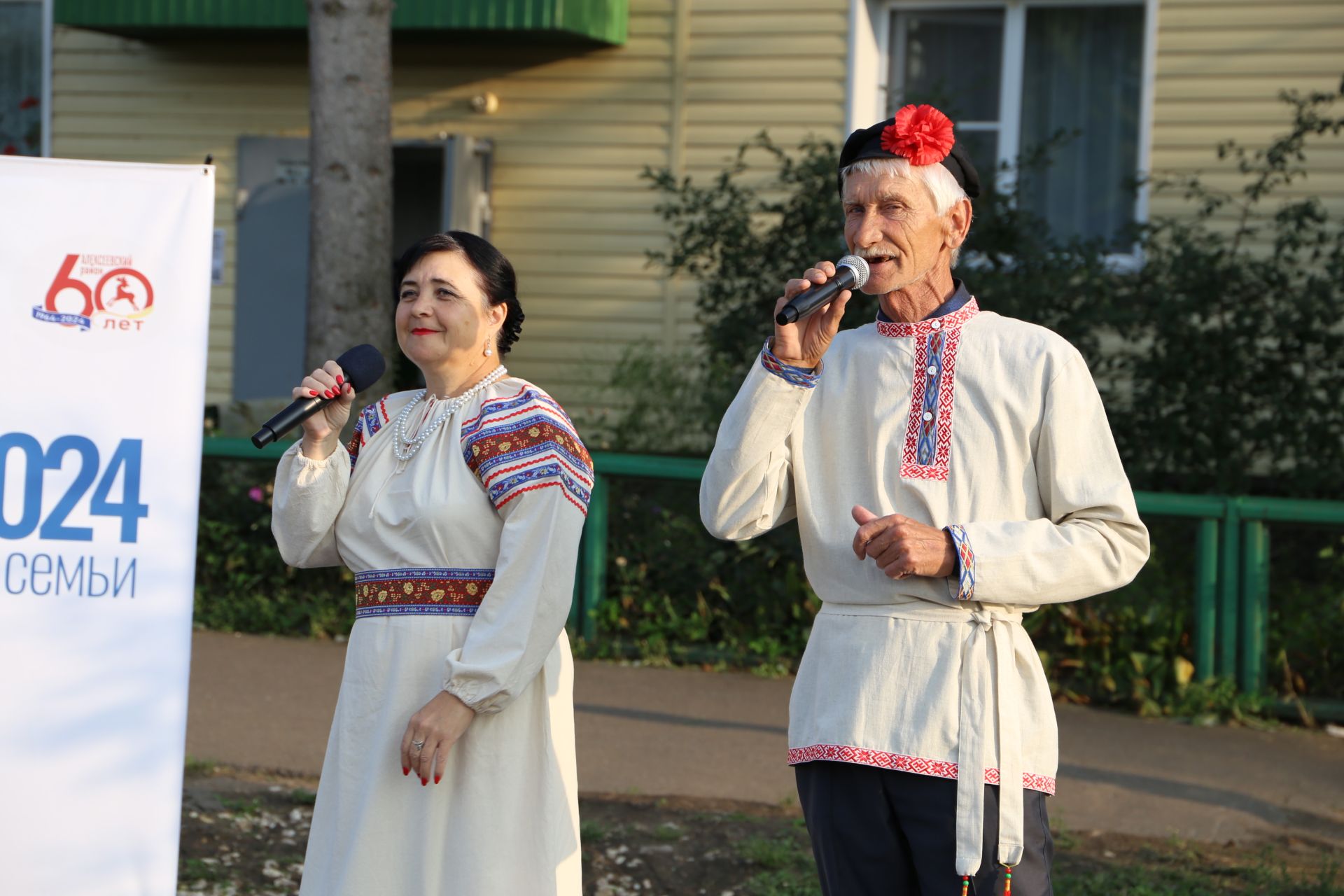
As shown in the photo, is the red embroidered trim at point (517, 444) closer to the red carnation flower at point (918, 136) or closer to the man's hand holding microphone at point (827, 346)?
the man's hand holding microphone at point (827, 346)

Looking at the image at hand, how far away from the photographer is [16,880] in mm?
3738

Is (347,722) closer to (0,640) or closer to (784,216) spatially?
(0,640)

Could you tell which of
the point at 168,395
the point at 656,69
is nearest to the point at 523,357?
the point at 656,69

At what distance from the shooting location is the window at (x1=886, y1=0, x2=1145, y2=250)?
1024 centimetres

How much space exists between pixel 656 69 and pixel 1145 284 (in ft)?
13.4

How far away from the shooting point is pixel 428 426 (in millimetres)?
3234

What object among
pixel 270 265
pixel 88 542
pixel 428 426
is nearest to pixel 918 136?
pixel 428 426

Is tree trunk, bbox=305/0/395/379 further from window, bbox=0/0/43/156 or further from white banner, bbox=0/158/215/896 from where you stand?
white banner, bbox=0/158/215/896

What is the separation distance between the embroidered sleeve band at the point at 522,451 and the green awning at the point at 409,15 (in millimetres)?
7168

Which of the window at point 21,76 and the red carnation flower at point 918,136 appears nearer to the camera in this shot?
the red carnation flower at point 918,136

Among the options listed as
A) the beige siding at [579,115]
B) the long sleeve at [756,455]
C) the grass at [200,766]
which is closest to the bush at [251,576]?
the grass at [200,766]

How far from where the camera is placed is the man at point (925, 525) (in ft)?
8.62

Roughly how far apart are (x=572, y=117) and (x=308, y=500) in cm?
Answer: 800

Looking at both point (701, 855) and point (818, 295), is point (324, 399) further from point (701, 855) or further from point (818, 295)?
point (701, 855)
